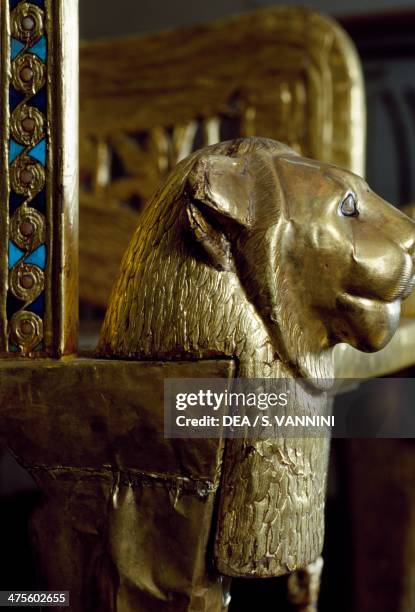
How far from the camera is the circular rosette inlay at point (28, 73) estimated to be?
550mm

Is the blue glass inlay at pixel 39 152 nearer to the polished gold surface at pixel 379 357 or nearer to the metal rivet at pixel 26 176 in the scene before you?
the metal rivet at pixel 26 176

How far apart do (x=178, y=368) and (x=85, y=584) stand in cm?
15

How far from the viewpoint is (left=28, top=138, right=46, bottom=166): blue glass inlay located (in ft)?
1.79

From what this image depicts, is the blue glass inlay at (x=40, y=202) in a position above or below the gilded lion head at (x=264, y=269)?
above

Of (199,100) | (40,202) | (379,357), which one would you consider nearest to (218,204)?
(40,202)

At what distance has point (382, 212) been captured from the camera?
512 mm

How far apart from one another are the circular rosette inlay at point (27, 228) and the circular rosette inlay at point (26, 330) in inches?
1.8

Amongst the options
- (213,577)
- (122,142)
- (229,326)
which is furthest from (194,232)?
(122,142)

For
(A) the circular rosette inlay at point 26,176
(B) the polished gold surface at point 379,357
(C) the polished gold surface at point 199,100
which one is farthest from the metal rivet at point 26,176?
(C) the polished gold surface at point 199,100

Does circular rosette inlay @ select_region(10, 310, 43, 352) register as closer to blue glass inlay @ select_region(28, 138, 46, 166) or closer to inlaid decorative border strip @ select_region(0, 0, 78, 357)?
inlaid decorative border strip @ select_region(0, 0, 78, 357)

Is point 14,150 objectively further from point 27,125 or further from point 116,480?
point 116,480

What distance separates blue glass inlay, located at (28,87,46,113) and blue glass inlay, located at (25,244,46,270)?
0.09 meters

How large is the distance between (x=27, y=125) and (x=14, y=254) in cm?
9

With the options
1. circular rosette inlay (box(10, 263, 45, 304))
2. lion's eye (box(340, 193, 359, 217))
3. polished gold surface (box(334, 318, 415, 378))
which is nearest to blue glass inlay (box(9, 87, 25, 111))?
circular rosette inlay (box(10, 263, 45, 304))
